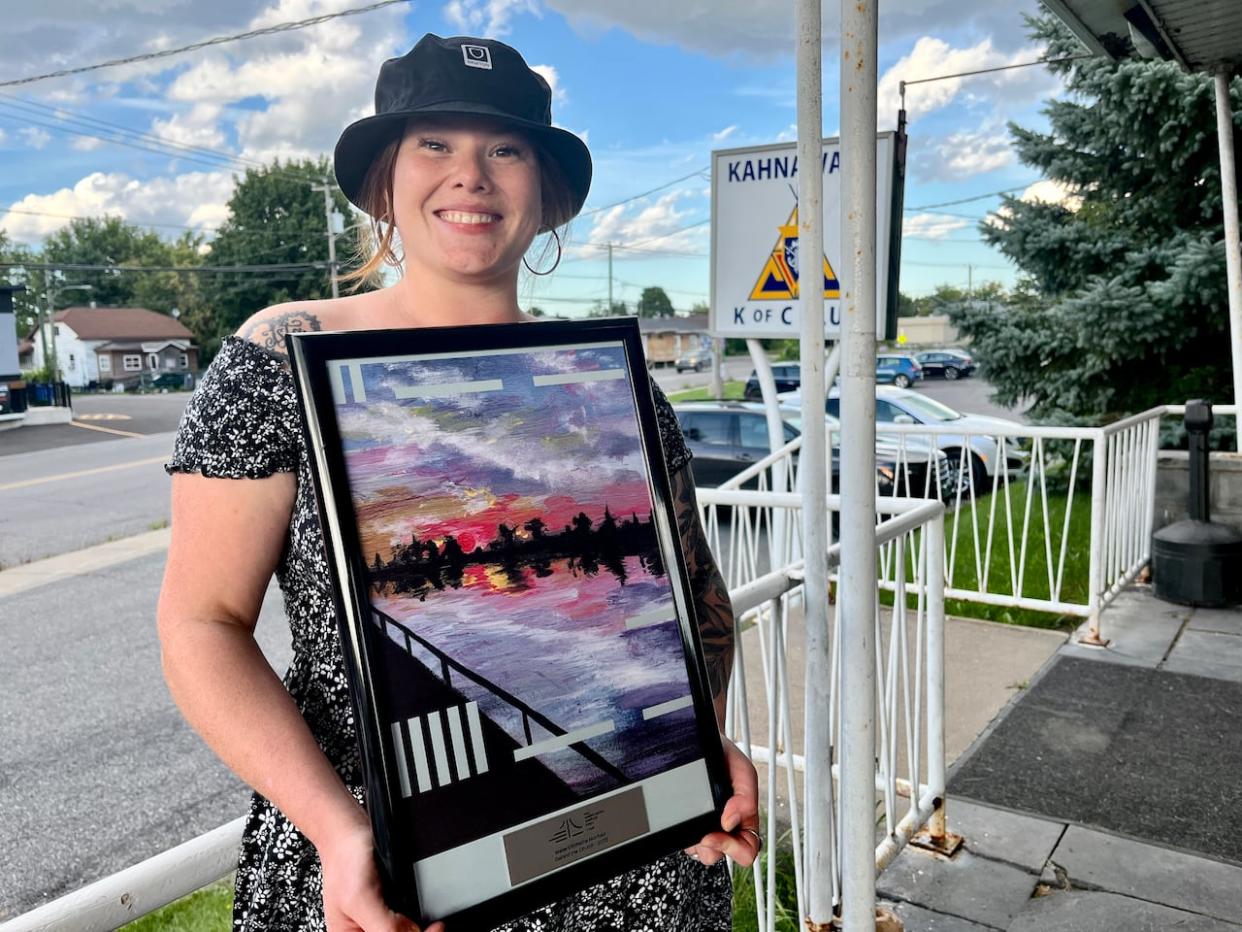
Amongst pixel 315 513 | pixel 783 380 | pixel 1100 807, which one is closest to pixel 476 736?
pixel 315 513

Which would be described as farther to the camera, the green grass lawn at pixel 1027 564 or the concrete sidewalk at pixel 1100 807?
the green grass lawn at pixel 1027 564

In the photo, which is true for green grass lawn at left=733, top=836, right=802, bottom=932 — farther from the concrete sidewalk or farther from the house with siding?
the house with siding

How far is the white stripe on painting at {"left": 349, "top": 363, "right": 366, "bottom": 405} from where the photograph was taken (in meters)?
0.74

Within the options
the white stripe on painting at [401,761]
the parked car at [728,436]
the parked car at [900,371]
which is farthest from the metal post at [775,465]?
the parked car at [900,371]

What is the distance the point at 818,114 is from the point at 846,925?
1.66m

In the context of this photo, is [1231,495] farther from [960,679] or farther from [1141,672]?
[960,679]

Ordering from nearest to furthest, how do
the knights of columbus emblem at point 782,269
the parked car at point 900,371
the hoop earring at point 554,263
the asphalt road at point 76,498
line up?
the hoop earring at point 554,263, the knights of columbus emblem at point 782,269, the asphalt road at point 76,498, the parked car at point 900,371

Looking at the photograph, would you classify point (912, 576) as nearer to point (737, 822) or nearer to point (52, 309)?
point (737, 822)

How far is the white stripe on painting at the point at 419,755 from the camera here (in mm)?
716

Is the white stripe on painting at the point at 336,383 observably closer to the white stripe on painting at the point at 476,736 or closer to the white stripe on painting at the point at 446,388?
the white stripe on painting at the point at 446,388

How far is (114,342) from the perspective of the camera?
50812 millimetres

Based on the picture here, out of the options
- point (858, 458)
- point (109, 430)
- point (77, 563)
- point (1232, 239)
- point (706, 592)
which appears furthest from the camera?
point (109, 430)

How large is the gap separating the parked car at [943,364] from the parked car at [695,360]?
971cm

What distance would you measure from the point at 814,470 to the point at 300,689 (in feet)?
4.21
